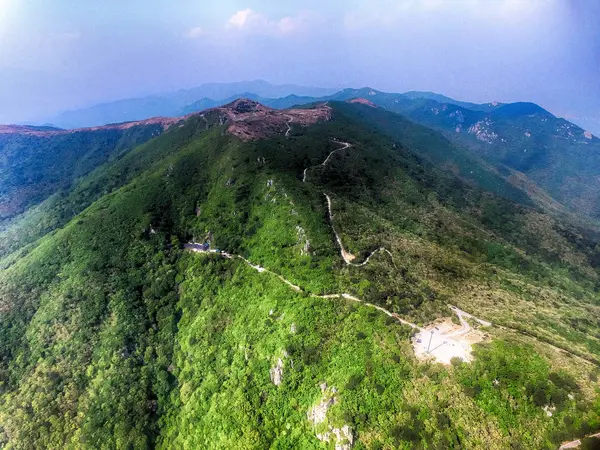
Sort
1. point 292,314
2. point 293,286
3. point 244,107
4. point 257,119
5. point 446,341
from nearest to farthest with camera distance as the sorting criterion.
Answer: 1. point 446,341
2. point 292,314
3. point 293,286
4. point 257,119
5. point 244,107

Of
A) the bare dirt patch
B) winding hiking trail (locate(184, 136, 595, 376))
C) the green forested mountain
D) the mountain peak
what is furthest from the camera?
the mountain peak

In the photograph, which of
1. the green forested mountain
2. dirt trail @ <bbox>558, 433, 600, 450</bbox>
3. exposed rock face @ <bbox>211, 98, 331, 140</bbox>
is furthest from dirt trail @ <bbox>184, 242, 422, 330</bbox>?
exposed rock face @ <bbox>211, 98, 331, 140</bbox>

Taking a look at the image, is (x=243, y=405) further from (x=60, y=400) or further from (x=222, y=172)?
(x=222, y=172)

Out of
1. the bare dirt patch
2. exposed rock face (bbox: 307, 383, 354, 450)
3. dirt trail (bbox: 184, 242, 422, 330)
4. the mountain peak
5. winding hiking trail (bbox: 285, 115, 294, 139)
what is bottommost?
exposed rock face (bbox: 307, 383, 354, 450)

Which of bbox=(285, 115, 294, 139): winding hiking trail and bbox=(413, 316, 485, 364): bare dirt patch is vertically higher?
bbox=(285, 115, 294, 139): winding hiking trail

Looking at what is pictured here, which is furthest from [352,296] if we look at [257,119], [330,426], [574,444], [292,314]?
[257,119]

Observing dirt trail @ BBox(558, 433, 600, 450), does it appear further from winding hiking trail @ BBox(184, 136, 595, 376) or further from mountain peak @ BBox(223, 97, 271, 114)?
mountain peak @ BBox(223, 97, 271, 114)

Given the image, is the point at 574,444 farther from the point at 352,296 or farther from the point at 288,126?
the point at 288,126

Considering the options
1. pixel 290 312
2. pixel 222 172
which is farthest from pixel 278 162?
pixel 290 312
